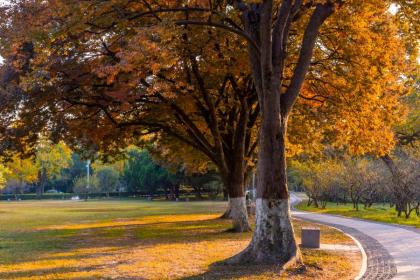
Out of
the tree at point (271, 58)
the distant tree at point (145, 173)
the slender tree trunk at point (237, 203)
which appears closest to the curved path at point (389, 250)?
the tree at point (271, 58)

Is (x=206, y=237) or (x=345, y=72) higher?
(x=345, y=72)

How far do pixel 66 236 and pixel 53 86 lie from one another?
729cm

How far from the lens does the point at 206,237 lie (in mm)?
20328

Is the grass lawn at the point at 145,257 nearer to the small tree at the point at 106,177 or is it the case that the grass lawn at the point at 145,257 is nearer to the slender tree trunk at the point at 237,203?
the slender tree trunk at the point at 237,203

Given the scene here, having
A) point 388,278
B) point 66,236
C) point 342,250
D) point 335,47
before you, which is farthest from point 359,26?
point 66,236

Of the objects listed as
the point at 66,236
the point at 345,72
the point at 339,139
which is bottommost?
the point at 66,236

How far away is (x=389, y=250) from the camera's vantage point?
51.2 ft

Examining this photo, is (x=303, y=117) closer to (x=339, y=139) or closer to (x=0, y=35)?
(x=339, y=139)

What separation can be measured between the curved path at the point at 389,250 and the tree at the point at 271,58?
87.7 inches

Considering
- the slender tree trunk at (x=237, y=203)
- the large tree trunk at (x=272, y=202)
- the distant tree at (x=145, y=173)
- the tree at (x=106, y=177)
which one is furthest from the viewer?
the tree at (x=106, y=177)

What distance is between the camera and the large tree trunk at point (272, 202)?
40.9 ft

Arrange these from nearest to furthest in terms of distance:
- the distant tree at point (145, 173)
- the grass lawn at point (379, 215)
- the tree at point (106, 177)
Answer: the grass lawn at point (379, 215)
the distant tree at point (145, 173)
the tree at point (106, 177)

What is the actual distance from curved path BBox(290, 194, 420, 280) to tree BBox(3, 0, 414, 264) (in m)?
2.23

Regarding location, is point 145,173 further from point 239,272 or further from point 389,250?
point 239,272
